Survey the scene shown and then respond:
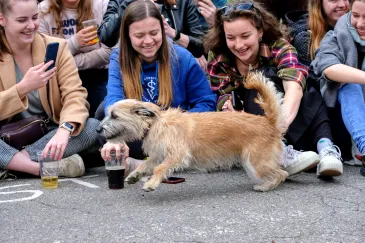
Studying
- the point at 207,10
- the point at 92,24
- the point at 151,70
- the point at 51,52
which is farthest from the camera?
the point at 207,10

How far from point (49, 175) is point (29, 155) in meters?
0.49

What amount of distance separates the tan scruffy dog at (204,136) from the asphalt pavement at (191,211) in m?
0.20

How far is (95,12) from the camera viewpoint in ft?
19.3

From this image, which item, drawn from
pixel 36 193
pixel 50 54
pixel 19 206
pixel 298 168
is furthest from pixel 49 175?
pixel 298 168

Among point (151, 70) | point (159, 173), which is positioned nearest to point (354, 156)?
point (151, 70)

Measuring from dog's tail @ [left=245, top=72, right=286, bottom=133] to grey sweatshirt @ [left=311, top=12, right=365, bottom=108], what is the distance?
92 centimetres

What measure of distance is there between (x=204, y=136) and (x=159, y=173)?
45 centimetres

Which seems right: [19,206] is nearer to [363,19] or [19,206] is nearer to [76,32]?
[76,32]

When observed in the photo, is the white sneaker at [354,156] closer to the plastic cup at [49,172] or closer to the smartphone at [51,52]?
the plastic cup at [49,172]

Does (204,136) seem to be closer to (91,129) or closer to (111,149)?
(111,149)

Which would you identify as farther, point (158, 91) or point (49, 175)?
Result: point (158, 91)

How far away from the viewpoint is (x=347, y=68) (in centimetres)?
476

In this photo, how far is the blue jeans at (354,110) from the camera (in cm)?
466

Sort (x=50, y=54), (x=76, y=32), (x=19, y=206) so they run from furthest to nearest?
(x=76, y=32), (x=50, y=54), (x=19, y=206)
